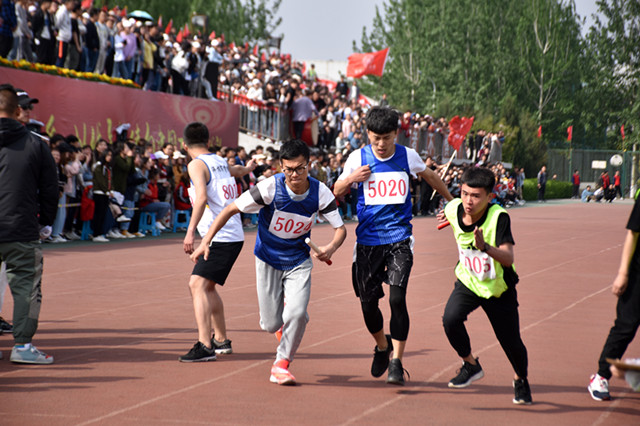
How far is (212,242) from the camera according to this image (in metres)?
7.04

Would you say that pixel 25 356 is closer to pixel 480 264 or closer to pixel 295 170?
pixel 295 170

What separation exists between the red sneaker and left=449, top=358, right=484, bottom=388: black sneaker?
3.63 feet

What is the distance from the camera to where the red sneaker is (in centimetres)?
598

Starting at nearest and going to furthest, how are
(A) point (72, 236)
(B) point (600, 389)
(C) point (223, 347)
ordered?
(B) point (600, 389) < (C) point (223, 347) < (A) point (72, 236)

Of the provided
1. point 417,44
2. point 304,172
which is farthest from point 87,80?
point 417,44

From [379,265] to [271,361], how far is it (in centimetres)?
121

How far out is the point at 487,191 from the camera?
572 centimetres

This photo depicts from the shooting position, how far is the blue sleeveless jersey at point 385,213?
632 cm

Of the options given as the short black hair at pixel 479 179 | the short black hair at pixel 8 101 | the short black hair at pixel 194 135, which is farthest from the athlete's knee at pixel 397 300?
the short black hair at pixel 8 101

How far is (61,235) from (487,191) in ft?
39.4

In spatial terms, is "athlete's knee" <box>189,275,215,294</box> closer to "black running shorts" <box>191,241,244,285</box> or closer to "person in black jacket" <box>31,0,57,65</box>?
"black running shorts" <box>191,241,244,285</box>

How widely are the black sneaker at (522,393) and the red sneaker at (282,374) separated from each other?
1483 millimetres

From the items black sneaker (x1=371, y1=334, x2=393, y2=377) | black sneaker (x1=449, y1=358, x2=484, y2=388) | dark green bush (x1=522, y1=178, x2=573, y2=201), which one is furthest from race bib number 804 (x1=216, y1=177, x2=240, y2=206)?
dark green bush (x1=522, y1=178, x2=573, y2=201)

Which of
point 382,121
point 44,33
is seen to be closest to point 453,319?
point 382,121
